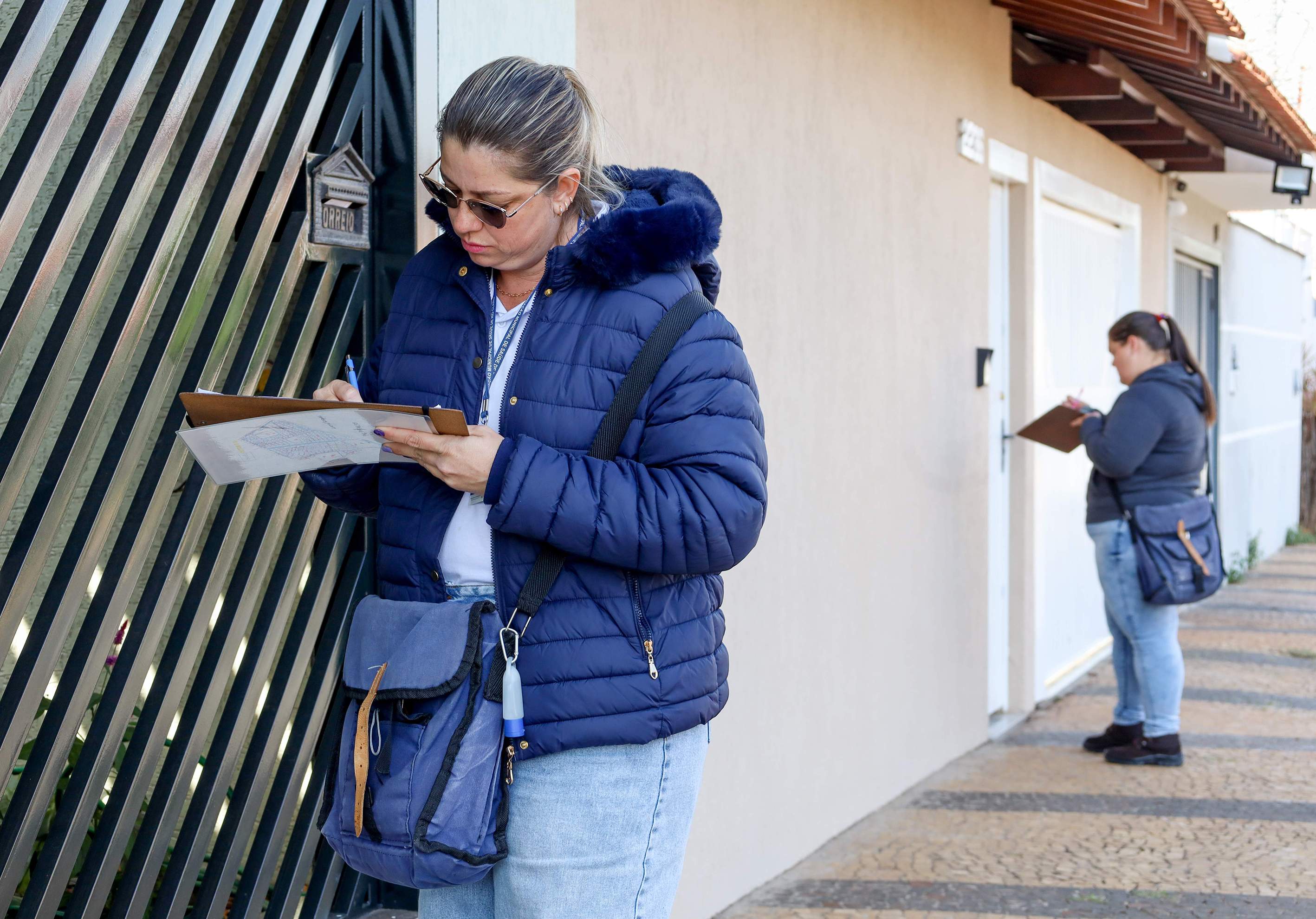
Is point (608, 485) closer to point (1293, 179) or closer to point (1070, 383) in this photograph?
point (1070, 383)

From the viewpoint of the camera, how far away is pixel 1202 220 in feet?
36.8

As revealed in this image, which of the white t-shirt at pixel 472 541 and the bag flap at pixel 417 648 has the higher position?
the white t-shirt at pixel 472 541

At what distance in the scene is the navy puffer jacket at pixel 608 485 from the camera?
185 centimetres

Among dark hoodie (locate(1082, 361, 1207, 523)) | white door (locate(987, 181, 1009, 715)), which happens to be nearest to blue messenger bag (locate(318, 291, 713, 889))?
dark hoodie (locate(1082, 361, 1207, 523))

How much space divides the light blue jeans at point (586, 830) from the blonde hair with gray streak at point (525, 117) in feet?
2.00

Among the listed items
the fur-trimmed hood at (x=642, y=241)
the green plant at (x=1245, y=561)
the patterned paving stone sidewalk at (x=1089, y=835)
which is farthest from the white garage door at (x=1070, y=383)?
the fur-trimmed hood at (x=642, y=241)

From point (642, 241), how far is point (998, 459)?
4.82 meters

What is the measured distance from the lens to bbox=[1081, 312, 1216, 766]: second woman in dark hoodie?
552 cm

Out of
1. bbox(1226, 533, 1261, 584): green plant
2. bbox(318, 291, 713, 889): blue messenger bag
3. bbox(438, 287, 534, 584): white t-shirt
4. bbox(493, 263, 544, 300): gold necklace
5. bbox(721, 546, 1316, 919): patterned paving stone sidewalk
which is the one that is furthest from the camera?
bbox(1226, 533, 1261, 584): green plant

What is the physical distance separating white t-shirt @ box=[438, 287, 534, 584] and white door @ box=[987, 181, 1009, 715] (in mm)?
4554

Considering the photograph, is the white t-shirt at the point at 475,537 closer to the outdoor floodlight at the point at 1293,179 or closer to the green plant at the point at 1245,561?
the outdoor floodlight at the point at 1293,179

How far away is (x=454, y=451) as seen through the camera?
180 centimetres

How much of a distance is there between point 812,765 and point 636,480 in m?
2.89

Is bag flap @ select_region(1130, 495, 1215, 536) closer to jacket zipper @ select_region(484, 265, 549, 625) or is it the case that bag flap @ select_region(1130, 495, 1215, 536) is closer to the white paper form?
jacket zipper @ select_region(484, 265, 549, 625)
